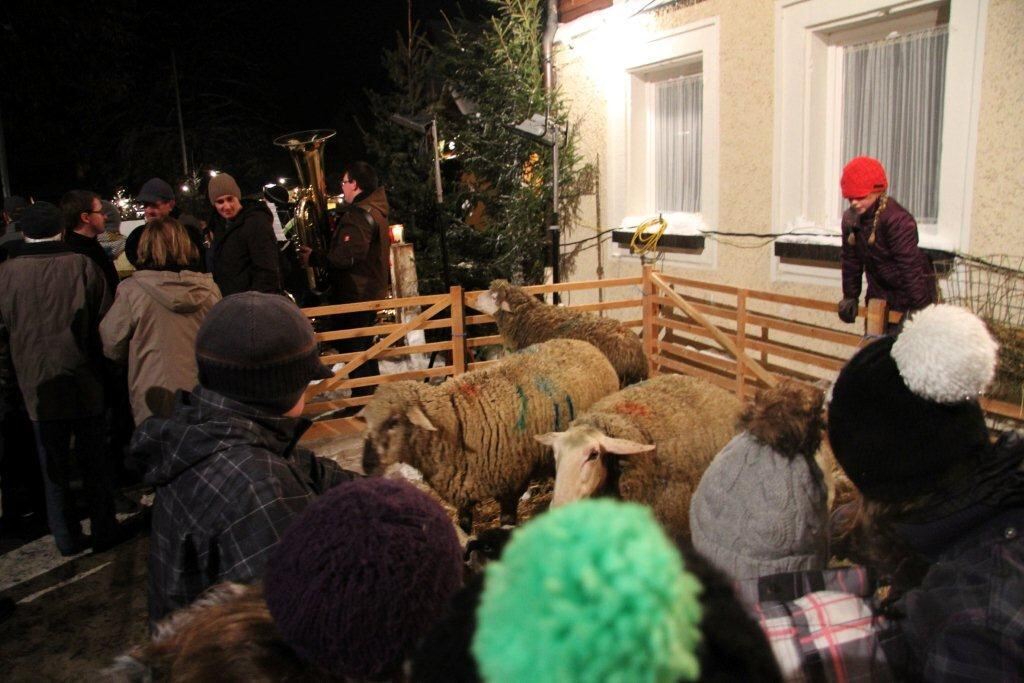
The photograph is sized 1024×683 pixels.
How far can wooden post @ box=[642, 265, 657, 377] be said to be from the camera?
291 inches

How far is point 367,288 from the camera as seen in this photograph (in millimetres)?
6918

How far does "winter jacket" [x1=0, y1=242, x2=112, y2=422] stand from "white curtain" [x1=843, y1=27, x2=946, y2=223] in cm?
582

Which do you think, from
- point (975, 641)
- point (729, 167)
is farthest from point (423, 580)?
point (729, 167)

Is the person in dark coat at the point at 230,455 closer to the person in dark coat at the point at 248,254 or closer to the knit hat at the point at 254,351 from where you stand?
the knit hat at the point at 254,351

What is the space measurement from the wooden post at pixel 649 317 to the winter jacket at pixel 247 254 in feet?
12.1

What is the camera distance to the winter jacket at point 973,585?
112 cm

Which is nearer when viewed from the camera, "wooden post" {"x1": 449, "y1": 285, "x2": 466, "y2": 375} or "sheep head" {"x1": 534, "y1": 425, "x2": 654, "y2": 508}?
"sheep head" {"x1": 534, "y1": 425, "x2": 654, "y2": 508}

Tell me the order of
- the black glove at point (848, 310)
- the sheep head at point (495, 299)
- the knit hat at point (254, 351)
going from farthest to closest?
the sheep head at point (495, 299)
the black glove at point (848, 310)
the knit hat at point (254, 351)

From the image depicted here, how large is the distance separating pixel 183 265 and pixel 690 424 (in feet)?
9.61

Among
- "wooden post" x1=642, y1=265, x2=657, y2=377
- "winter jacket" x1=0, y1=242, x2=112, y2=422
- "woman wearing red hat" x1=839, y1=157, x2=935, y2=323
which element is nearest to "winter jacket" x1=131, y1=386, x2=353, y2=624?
"winter jacket" x1=0, y1=242, x2=112, y2=422

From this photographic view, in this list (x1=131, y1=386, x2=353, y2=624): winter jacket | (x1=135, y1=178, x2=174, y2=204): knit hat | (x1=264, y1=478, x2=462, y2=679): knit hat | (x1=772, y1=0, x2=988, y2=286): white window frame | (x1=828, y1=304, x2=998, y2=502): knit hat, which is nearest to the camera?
(x1=264, y1=478, x2=462, y2=679): knit hat

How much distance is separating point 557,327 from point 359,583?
4970 millimetres

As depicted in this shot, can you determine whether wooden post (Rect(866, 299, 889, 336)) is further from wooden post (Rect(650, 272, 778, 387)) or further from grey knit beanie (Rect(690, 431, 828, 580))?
grey knit beanie (Rect(690, 431, 828, 580))

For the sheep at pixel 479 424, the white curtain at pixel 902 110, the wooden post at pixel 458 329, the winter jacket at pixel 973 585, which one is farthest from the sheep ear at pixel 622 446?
the white curtain at pixel 902 110
